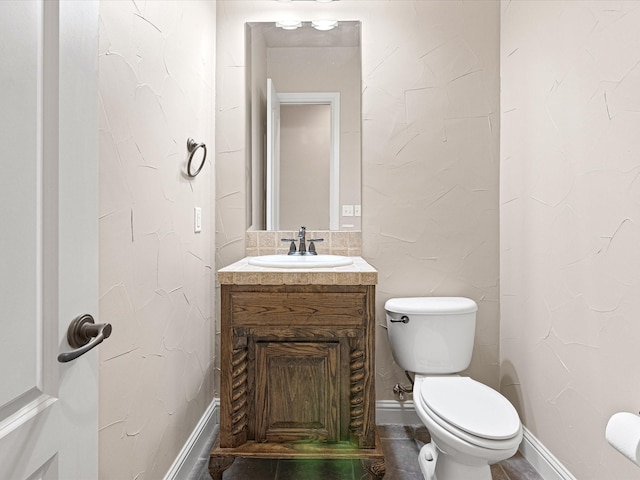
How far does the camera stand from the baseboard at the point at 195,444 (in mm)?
1636

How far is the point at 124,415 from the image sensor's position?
1.21 metres

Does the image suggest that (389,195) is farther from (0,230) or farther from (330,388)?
(0,230)

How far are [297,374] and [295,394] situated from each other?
79 millimetres

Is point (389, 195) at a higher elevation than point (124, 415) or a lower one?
higher

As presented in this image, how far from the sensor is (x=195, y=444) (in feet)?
6.07

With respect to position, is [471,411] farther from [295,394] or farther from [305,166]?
[305,166]

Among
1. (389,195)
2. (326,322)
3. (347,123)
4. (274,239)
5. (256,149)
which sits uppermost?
(347,123)

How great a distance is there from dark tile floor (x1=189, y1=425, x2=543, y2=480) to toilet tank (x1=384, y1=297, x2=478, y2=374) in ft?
1.28

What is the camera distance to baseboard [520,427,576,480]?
163 centimetres

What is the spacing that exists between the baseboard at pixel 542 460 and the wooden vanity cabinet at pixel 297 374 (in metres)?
0.68

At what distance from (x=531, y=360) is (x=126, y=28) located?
1.96 metres

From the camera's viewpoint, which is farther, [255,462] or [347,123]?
[347,123]

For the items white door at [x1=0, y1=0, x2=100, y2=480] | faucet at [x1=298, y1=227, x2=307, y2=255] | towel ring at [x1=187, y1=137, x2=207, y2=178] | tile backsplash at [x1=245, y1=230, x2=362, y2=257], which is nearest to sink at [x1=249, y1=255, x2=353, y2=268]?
faucet at [x1=298, y1=227, x2=307, y2=255]

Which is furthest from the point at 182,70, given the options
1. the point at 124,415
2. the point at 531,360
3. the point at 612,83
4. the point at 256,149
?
the point at 531,360
